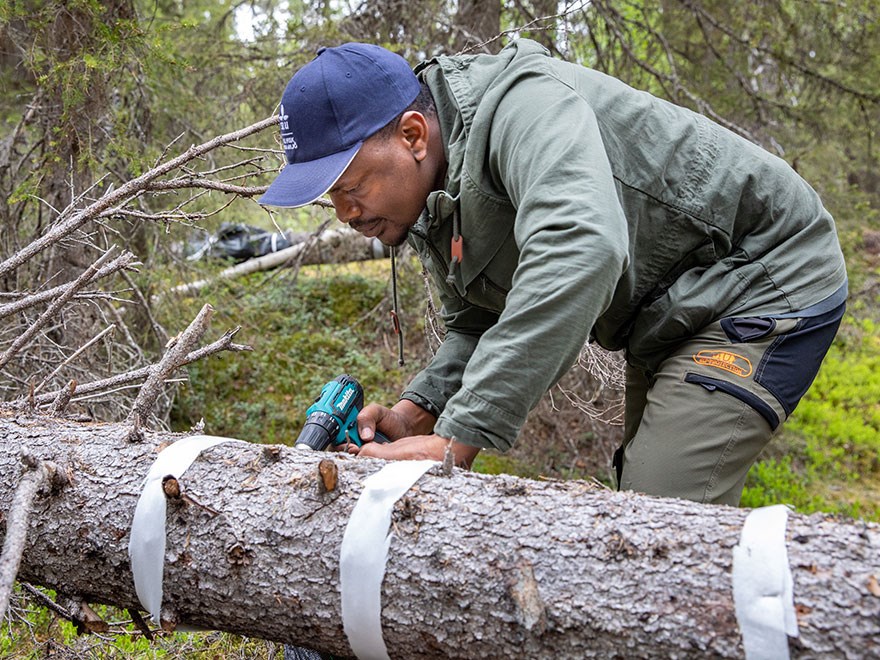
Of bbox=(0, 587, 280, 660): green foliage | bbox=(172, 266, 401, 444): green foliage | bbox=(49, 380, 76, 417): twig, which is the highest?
bbox=(49, 380, 76, 417): twig

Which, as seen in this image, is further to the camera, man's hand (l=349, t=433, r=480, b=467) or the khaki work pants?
the khaki work pants

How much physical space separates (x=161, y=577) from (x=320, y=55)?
1471 mm

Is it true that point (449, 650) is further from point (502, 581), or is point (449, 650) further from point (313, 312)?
point (313, 312)

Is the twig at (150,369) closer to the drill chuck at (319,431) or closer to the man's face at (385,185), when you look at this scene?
the drill chuck at (319,431)

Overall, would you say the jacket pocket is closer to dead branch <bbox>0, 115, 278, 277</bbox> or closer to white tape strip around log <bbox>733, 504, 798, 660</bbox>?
white tape strip around log <bbox>733, 504, 798, 660</bbox>

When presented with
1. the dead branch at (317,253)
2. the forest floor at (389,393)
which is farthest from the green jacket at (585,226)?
the dead branch at (317,253)

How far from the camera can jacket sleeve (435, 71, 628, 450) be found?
5.59 feet

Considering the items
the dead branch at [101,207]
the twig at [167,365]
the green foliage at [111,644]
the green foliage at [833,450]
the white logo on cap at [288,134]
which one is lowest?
the green foliage at [833,450]

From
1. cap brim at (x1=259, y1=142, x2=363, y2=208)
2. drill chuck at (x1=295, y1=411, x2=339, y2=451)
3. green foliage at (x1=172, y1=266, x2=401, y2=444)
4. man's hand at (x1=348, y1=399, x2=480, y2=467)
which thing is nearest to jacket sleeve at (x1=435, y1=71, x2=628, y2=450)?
man's hand at (x1=348, y1=399, x2=480, y2=467)

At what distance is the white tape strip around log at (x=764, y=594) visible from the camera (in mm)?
1421

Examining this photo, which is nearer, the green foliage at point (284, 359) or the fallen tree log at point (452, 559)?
the fallen tree log at point (452, 559)

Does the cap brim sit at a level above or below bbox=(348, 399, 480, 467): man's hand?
above

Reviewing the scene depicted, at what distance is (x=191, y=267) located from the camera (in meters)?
5.21

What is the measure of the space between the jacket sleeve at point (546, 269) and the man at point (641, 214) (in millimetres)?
44
